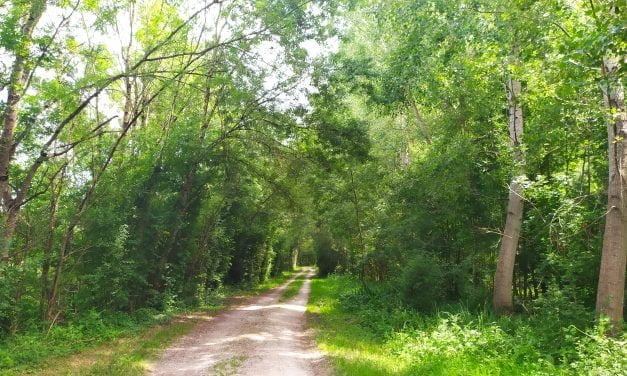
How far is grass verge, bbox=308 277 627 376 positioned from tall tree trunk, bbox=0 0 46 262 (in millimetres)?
7549

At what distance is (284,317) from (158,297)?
4.74 m

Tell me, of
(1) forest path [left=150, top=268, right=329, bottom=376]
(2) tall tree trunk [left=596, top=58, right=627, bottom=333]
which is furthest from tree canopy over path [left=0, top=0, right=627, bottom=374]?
(1) forest path [left=150, top=268, right=329, bottom=376]

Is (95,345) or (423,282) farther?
(423,282)

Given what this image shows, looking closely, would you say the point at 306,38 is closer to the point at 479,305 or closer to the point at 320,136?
the point at 320,136

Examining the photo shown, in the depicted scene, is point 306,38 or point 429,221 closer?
point 306,38

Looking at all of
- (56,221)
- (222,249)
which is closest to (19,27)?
(56,221)

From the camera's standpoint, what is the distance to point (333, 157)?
17625mm

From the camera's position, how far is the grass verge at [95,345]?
26.7 ft

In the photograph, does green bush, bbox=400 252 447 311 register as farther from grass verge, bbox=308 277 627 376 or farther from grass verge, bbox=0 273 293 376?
grass verge, bbox=0 273 293 376

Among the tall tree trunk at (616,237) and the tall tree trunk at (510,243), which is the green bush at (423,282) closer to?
the tall tree trunk at (510,243)

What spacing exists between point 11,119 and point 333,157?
1082cm

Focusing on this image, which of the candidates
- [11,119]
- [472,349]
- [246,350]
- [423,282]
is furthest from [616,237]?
[11,119]

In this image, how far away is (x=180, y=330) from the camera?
13086 millimetres

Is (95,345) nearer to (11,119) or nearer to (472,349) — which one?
(11,119)
